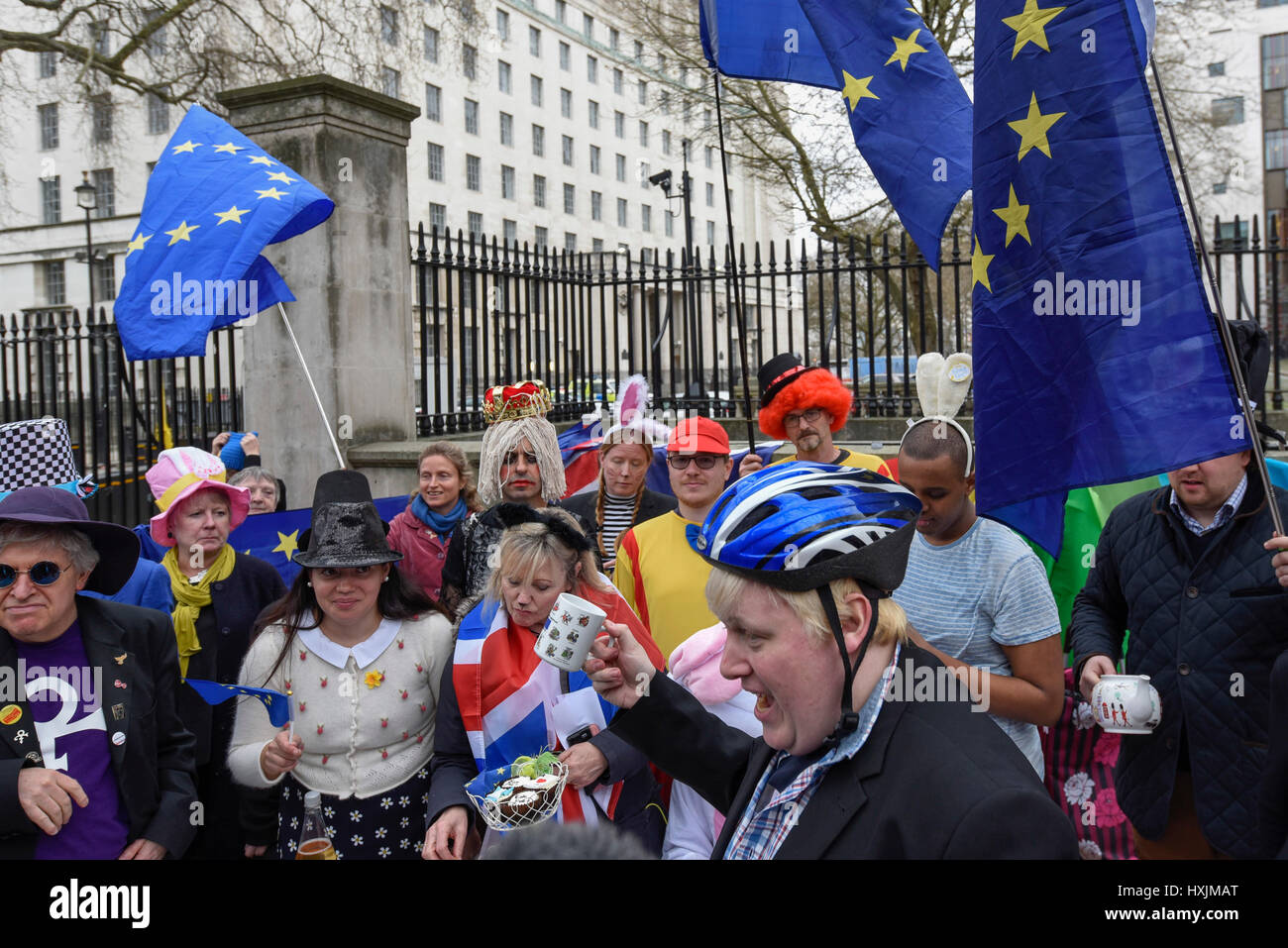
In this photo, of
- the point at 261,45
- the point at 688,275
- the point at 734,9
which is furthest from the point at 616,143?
the point at 734,9

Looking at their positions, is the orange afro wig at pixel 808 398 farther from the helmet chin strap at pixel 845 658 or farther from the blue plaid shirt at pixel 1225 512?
the helmet chin strap at pixel 845 658

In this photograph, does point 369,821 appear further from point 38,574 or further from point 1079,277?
point 1079,277

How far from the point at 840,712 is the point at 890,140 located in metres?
3.10

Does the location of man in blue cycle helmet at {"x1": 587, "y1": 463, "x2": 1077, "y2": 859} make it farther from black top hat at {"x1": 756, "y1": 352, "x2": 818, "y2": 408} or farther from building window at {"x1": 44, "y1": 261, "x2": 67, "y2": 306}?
building window at {"x1": 44, "y1": 261, "x2": 67, "y2": 306}

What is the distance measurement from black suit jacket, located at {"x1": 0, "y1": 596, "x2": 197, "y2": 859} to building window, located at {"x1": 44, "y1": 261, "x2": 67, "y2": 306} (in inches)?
1788

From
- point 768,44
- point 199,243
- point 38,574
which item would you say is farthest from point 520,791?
point 199,243

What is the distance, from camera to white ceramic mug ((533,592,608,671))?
7.65 feet

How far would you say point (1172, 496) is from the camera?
347 centimetres

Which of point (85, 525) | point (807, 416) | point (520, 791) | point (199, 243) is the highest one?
point (199, 243)

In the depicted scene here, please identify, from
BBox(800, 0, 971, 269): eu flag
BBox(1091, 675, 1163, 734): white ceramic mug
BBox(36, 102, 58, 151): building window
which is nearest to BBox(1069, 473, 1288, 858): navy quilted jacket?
BBox(1091, 675, 1163, 734): white ceramic mug

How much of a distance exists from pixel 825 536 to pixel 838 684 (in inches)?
10.0

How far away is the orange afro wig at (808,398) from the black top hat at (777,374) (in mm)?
30

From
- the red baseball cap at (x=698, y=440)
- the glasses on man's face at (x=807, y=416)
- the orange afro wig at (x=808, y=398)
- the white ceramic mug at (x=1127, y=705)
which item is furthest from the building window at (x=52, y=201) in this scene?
the white ceramic mug at (x=1127, y=705)

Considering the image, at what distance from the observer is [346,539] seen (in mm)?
3613
